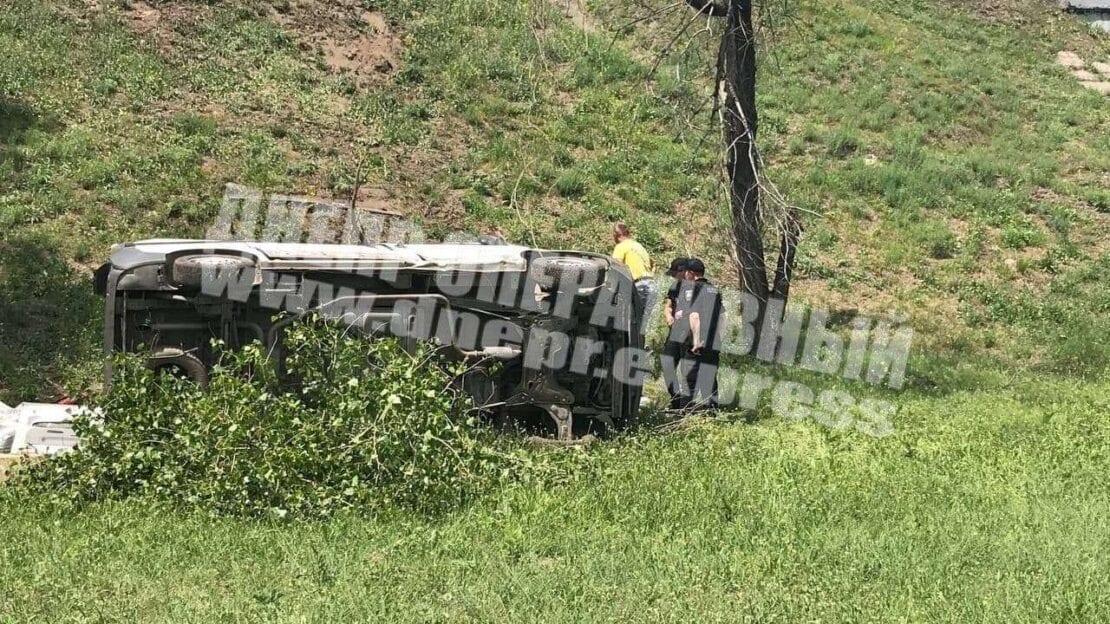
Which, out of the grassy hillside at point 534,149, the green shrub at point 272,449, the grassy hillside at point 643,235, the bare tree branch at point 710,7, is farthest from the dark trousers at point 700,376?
the bare tree branch at point 710,7

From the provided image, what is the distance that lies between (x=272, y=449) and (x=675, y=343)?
4410mm

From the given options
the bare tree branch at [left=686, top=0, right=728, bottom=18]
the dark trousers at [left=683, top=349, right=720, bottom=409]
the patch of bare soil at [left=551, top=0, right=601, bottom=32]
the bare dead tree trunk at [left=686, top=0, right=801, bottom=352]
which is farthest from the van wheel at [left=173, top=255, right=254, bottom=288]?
the patch of bare soil at [left=551, top=0, right=601, bottom=32]

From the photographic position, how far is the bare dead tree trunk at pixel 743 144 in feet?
38.2

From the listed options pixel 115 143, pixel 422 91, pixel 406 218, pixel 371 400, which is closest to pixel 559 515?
pixel 371 400

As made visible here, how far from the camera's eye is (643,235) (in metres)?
16.9

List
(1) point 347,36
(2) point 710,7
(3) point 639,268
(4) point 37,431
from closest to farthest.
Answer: (4) point 37,431 → (3) point 639,268 → (2) point 710,7 → (1) point 347,36

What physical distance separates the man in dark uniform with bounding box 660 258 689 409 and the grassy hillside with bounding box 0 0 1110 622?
673mm

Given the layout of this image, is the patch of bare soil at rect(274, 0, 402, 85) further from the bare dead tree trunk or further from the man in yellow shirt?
the man in yellow shirt

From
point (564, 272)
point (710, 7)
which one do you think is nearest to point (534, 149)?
point (710, 7)

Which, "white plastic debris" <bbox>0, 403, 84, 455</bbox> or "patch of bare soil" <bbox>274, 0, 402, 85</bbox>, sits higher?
"patch of bare soil" <bbox>274, 0, 402, 85</bbox>

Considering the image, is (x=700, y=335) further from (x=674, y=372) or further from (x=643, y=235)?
(x=643, y=235)

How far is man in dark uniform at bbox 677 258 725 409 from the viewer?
9.75m

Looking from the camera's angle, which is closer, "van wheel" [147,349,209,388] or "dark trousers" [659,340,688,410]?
"van wheel" [147,349,209,388]

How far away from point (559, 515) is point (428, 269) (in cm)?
256
